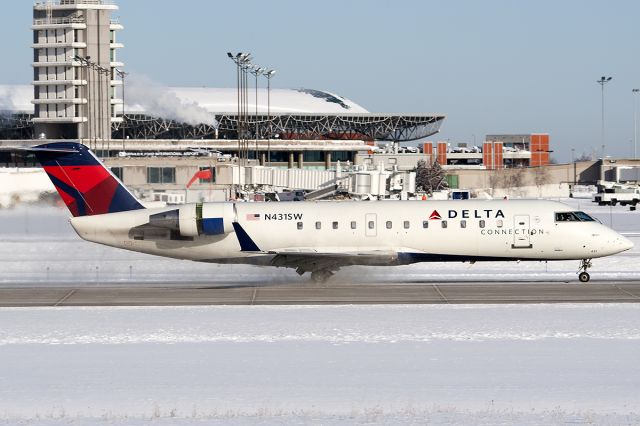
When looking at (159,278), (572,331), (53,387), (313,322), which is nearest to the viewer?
(53,387)

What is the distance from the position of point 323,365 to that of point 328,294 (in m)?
11.2

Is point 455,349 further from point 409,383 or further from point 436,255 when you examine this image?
point 436,255

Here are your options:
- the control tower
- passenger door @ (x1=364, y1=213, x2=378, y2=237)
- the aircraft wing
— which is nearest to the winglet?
the aircraft wing

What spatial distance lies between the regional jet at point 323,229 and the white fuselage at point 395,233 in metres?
0.03

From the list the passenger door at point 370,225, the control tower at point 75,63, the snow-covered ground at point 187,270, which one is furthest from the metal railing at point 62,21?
the passenger door at point 370,225

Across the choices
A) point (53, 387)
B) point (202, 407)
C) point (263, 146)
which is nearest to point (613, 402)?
point (202, 407)

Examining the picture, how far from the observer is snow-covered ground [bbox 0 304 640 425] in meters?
17.9

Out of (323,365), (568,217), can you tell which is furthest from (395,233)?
(323,365)

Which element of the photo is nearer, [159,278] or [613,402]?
[613,402]

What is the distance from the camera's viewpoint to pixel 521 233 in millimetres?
34719

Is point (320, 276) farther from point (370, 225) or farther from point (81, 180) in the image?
point (81, 180)

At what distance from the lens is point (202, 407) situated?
59.9 feet

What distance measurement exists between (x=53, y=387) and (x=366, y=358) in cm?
634

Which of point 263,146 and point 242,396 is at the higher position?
point 263,146
